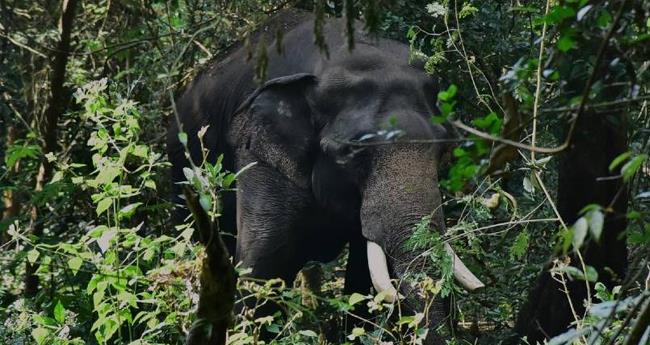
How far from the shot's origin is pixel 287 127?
24.4 feet

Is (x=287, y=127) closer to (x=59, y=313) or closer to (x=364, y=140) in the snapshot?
(x=364, y=140)

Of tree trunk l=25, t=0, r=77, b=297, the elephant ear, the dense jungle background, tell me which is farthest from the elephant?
tree trunk l=25, t=0, r=77, b=297

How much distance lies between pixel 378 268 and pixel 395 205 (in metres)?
0.38

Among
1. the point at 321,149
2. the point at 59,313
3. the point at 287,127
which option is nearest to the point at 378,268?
the point at 321,149

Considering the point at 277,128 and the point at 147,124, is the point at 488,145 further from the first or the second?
the point at 147,124

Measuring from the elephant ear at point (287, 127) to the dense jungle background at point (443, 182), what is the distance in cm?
44

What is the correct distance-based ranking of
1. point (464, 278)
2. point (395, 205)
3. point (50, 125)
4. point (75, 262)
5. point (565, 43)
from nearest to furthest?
1. point (565, 43)
2. point (75, 262)
3. point (464, 278)
4. point (395, 205)
5. point (50, 125)

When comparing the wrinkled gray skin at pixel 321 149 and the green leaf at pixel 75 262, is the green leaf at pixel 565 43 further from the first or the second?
the wrinkled gray skin at pixel 321 149

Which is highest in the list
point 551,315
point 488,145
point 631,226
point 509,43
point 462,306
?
point 488,145

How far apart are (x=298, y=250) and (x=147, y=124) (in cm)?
147

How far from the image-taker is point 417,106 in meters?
7.21

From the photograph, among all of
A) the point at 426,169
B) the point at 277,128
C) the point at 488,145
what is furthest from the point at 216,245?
the point at 277,128

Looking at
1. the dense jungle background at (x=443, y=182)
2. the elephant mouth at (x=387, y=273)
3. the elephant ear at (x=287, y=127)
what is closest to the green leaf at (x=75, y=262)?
the dense jungle background at (x=443, y=182)

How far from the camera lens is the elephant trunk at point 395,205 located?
21.9 ft
